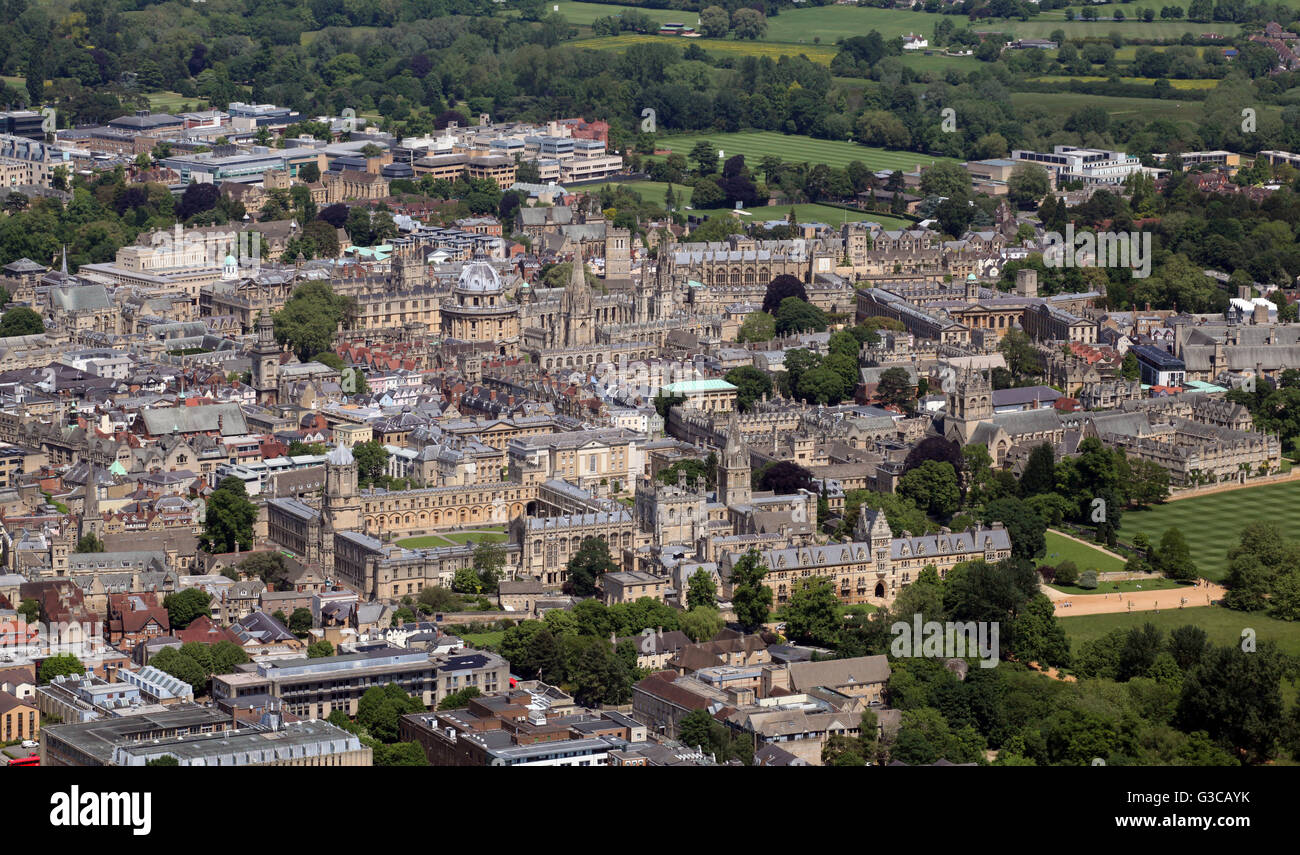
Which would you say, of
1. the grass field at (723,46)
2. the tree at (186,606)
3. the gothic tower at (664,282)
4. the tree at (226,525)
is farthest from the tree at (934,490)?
the grass field at (723,46)

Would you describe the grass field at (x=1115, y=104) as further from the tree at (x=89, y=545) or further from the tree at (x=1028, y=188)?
the tree at (x=89, y=545)

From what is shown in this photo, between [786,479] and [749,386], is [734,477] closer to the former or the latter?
[786,479]

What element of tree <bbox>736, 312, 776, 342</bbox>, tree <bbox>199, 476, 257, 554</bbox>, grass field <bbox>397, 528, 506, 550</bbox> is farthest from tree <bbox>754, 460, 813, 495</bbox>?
tree <bbox>736, 312, 776, 342</bbox>

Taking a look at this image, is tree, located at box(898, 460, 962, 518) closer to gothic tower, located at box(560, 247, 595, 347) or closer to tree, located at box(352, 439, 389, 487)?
tree, located at box(352, 439, 389, 487)

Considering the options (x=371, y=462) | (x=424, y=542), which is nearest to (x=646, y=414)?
(x=371, y=462)
